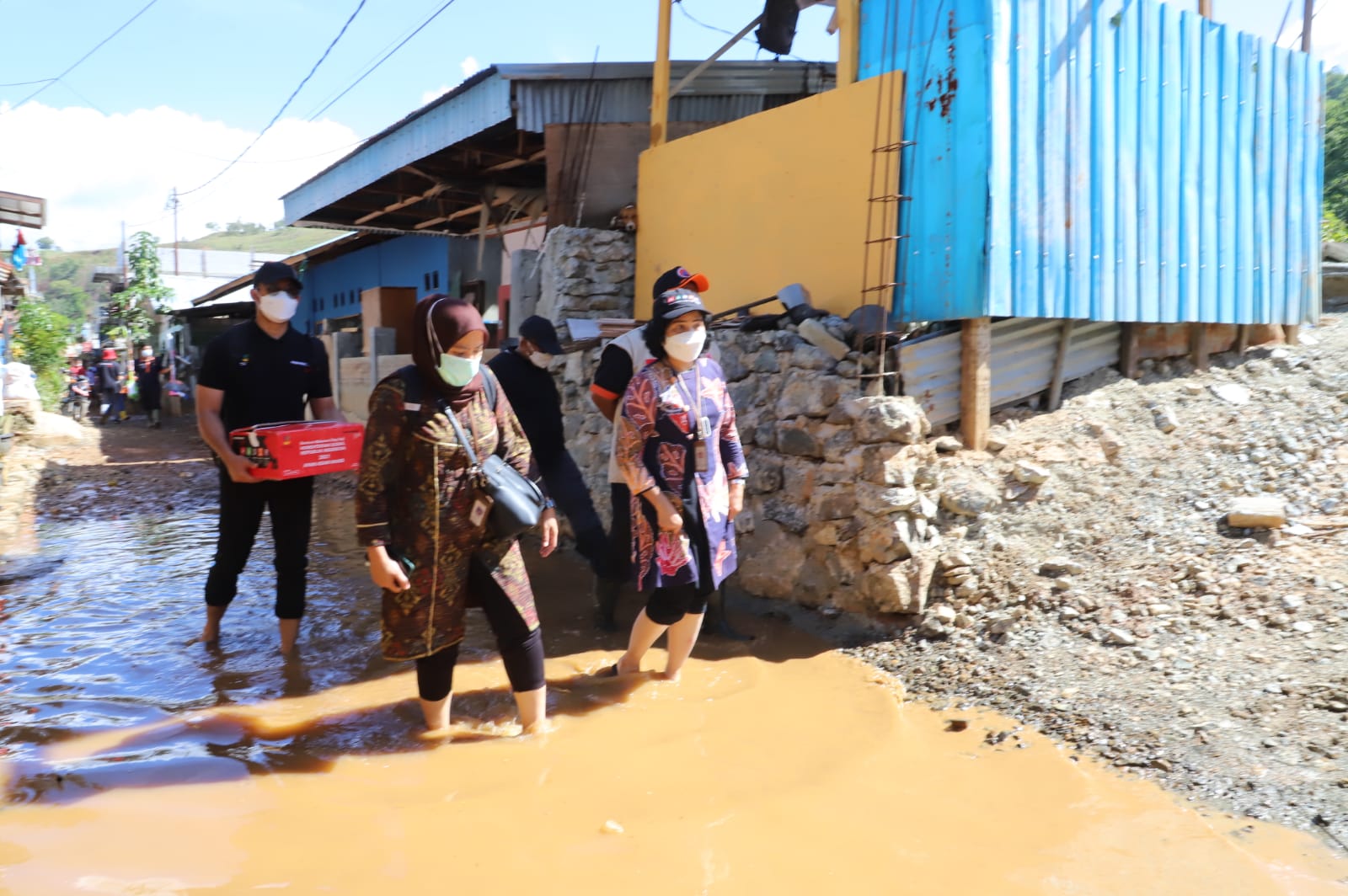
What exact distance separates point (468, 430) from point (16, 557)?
593 centimetres

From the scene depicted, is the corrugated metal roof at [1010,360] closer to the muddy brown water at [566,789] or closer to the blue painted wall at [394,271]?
the muddy brown water at [566,789]

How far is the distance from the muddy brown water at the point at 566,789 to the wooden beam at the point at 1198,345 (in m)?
3.70

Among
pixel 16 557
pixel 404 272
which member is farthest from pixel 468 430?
pixel 404 272

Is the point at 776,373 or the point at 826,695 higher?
the point at 776,373

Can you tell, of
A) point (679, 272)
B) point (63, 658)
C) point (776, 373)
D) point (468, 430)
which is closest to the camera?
point (468, 430)

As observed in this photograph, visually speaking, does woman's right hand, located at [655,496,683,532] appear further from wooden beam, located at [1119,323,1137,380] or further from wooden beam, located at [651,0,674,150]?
wooden beam, located at [651,0,674,150]

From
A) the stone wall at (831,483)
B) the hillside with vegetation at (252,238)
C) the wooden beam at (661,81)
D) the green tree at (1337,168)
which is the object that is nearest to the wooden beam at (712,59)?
the wooden beam at (661,81)

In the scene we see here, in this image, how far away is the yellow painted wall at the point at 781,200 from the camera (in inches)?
221

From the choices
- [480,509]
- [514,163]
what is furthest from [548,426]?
[514,163]

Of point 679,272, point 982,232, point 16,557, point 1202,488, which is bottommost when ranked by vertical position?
point 16,557

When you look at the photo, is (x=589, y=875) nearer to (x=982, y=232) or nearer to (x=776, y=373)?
(x=776, y=373)

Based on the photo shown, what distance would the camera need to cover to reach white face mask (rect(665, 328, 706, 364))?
3887 millimetres

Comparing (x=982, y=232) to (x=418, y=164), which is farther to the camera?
(x=418, y=164)

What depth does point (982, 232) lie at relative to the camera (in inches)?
197
